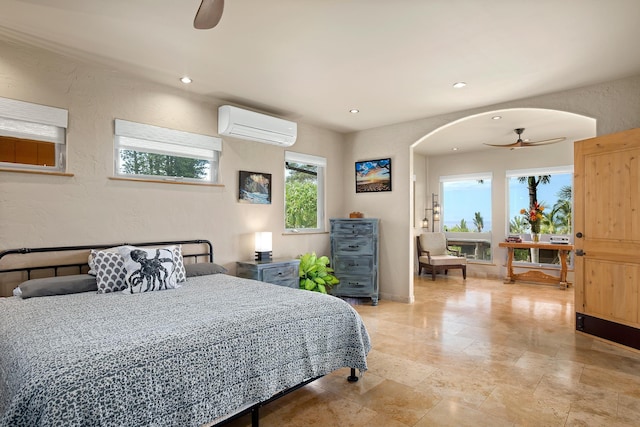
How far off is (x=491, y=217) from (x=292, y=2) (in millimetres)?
6394

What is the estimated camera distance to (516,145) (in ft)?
17.8

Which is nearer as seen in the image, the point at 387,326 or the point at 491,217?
the point at 387,326

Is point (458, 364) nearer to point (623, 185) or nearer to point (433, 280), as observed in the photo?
point (623, 185)

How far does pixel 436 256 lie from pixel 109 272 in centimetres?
597

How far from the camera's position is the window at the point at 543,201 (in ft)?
21.5

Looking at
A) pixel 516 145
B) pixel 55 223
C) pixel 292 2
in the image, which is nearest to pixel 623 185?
pixel 516 145

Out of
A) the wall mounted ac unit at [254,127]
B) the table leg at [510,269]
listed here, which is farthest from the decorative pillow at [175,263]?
the table leg at [510,269]

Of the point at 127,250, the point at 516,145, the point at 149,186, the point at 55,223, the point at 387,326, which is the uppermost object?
the point at 516,145

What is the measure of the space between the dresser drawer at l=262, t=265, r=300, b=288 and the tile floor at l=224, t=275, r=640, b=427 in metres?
1.00

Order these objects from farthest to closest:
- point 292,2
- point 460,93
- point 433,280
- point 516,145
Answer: point 433,280 < point 516,145 < point 460,93 < point 292,2

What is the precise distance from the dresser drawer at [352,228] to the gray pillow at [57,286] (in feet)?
10.6

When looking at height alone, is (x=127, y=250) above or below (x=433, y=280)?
above

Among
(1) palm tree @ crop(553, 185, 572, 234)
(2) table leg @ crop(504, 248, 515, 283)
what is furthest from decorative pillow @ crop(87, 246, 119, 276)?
(1) palm tree @ crop(553, 185, 572, 234)

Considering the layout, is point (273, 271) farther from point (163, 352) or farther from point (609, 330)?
point (609, 330)
